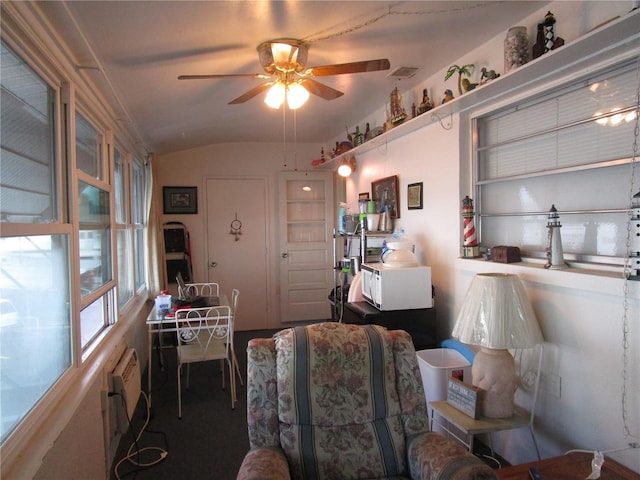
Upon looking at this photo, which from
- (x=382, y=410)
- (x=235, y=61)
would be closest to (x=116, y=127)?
(x=235, y=61)

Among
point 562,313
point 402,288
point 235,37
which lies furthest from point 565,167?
point 235,37

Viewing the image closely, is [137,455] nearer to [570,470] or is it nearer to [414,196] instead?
[570,470]

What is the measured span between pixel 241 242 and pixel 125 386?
303cm

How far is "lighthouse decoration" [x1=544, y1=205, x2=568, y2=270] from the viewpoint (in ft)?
6.43

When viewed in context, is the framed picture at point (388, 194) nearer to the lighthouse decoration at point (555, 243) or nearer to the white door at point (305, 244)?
the lighthouse decoration at point (555, 243)

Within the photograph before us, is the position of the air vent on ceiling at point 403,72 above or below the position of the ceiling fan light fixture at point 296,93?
above

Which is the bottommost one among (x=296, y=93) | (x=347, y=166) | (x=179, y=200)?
(x=179, y=200)

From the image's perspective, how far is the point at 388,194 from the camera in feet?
11.7

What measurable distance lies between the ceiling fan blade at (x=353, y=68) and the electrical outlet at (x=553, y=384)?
1.79 metres

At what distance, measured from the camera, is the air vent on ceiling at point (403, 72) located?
8.86ft

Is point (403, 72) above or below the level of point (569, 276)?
above

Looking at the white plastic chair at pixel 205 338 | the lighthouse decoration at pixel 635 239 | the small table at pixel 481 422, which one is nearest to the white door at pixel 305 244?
the white plastic chair at pixel 205 338

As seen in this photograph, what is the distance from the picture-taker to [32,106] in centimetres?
160

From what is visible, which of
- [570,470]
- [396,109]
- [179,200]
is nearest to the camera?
[570,470]
